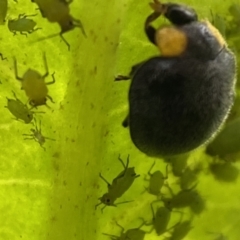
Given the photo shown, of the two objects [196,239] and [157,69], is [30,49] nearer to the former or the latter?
[157,69]

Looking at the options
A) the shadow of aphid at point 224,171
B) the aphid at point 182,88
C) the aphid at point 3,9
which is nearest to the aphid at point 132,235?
the shadow of aphid at point 224,171

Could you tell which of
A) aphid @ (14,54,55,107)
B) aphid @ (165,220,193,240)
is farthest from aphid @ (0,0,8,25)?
aphid @ (165,220,193,240)

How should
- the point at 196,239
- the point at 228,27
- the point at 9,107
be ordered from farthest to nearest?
1. the point at 196,239
2. the point at 228,27
3. the point at 9,107

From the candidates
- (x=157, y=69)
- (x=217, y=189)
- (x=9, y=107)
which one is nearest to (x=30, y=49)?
(x=9, y=107)

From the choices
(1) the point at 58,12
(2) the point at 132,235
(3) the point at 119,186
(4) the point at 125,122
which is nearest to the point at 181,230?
(2) the point at 132,235

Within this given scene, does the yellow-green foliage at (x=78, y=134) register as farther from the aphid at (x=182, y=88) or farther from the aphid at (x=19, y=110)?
the aphid at (x=182, y=88)

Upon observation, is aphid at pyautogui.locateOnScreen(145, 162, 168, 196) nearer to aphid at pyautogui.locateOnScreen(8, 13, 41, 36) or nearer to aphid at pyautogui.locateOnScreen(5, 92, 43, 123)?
aphid at pyautogui.locateOnScreen(5, 92, 43, 123)
